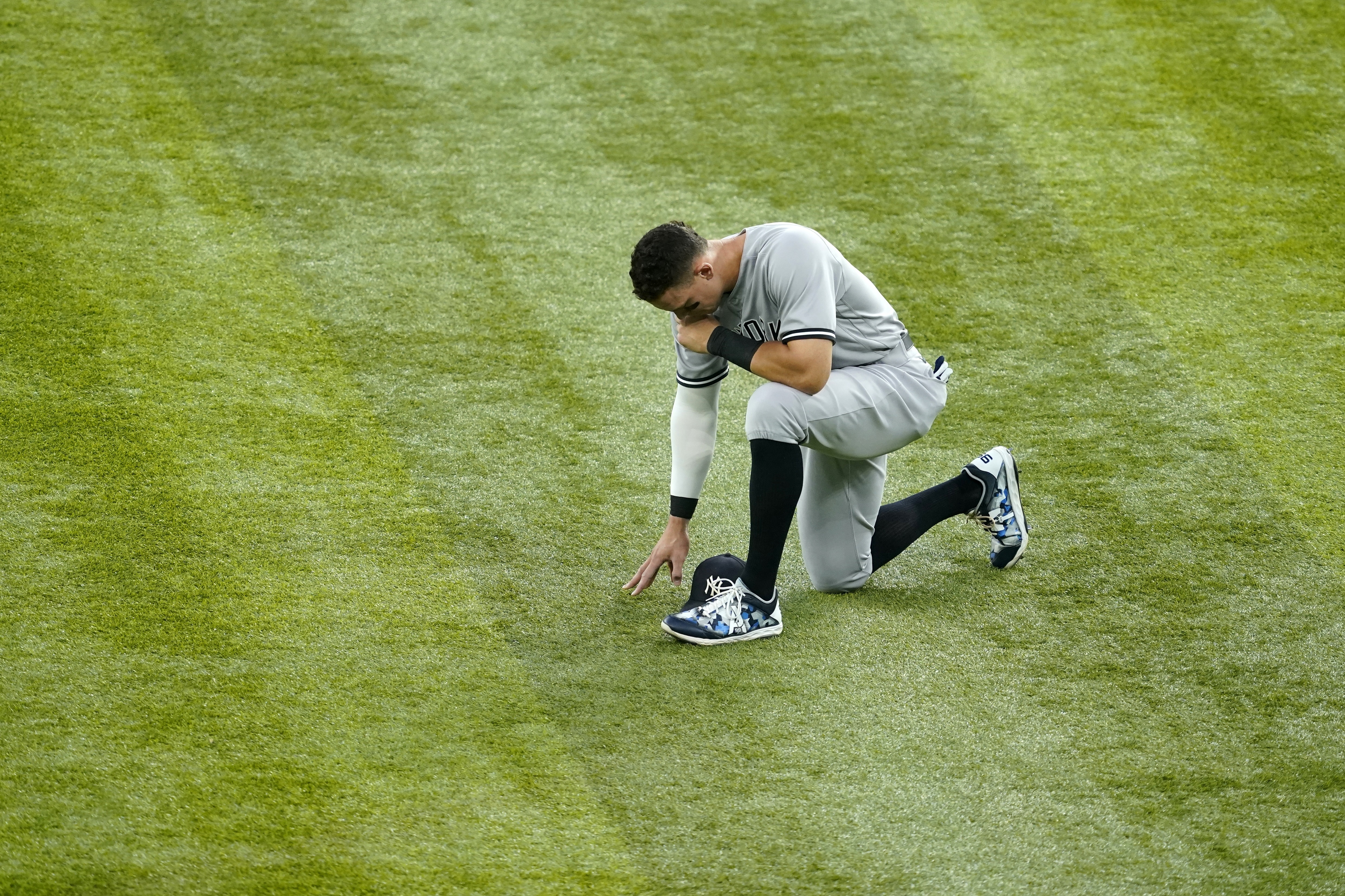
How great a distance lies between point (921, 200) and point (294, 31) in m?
3.35

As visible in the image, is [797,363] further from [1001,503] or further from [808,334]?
[1001,503]

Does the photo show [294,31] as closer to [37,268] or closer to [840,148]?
[37,268]

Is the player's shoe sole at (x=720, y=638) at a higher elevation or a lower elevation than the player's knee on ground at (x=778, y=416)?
lower

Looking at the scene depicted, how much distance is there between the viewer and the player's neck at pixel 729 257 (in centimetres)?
356

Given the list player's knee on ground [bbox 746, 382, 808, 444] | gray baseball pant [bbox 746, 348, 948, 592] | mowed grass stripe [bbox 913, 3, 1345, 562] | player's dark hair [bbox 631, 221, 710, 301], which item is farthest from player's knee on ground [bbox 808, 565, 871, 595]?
mowed grass stripe [bbox 913, 3, 1345, 562]

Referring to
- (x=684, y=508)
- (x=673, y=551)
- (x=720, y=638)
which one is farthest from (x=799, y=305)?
(x=720, y=638)

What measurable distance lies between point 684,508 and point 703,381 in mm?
340

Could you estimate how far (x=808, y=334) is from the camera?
11.4 feet

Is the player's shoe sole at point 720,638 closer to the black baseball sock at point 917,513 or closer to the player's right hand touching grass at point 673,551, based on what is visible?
the player's right hand touching grass at point 673,551

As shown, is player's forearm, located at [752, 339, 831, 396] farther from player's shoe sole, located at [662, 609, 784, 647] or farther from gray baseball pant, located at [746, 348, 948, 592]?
player's shoe sole, located at [662, 609, 784, 647]

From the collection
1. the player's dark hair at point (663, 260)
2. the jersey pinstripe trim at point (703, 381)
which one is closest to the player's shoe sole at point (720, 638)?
the jersey pinstripe trim at point (703, 381)

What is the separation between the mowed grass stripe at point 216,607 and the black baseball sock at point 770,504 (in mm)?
661

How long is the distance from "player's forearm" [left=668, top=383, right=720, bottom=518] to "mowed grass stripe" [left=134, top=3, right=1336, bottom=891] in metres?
0.36

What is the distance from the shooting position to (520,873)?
9.33 feet
